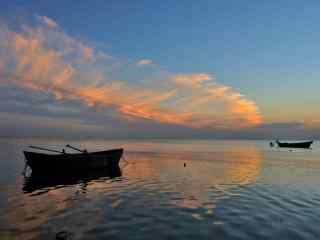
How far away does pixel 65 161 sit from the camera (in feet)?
107

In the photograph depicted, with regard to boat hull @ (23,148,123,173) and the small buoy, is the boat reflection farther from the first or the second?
the small buoy

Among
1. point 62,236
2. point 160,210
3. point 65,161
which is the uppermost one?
point 65,161

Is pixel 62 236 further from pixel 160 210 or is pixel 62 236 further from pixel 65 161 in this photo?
pixel 65 161

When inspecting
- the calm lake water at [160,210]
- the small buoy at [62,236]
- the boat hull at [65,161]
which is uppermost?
the boat hull at [65,161]

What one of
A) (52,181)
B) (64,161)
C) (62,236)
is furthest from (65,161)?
(62,236)

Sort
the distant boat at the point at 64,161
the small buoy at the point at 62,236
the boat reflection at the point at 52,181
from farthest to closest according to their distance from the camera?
1. the distant boat at the point at 64,161
2. the boat reflection at the point at 52,181
3. the small buoy at the point at 62,236

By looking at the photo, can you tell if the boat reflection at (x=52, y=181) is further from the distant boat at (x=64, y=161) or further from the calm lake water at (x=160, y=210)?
the distant boat at (x=64, y=161)

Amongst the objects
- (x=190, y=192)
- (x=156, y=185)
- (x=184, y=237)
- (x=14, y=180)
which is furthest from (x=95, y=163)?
(x=184, y=237)

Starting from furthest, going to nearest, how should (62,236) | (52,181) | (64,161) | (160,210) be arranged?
(64,161) → (52,181) → (160,210) → (62,236)

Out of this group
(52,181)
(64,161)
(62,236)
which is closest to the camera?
(62,236)

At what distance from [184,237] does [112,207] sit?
6277mm

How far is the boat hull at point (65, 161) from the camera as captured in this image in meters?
31.4

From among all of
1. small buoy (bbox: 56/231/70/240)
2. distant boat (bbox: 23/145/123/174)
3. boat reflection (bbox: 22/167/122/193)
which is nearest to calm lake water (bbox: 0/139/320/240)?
boat reflection (bbox: 22/167/122/193)

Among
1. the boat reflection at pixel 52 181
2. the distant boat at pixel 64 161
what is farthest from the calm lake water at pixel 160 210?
the distant boat at pixel 64 161
